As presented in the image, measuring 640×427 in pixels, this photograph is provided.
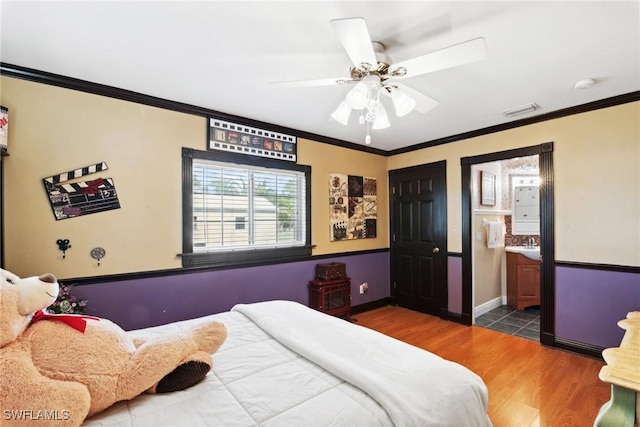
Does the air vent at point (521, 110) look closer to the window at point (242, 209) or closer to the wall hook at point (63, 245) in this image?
the window at point (242, 209)

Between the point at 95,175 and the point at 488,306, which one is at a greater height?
the point at 95,175

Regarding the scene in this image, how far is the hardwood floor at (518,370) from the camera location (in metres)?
1.98

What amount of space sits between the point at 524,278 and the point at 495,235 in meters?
0.71

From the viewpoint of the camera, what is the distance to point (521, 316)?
397 centimetres

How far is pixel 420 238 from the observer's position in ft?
13.8

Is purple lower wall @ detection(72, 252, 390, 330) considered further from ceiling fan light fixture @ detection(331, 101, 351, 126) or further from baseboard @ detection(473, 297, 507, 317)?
baseboard @ detection(473, 297, 507, 317)

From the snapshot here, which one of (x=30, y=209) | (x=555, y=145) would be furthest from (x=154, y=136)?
(x=555, y=145)

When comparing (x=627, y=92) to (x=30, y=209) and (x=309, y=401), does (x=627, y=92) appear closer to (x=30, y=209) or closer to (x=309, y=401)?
(x=309, y=401)

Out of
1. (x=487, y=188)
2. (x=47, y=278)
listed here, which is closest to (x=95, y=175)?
(x=47, y=278)

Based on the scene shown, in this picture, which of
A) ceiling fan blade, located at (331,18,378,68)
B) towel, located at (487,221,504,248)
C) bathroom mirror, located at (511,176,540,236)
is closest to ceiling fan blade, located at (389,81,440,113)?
ceiling fan blade, located at (331,18,378,68)

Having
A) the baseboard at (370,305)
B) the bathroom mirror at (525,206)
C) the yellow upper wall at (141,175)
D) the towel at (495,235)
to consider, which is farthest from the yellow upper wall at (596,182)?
the baseboard at (370,305)

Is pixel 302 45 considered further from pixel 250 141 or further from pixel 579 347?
pixel 579 347

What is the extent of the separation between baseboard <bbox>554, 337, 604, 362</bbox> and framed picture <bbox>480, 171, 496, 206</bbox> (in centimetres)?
188

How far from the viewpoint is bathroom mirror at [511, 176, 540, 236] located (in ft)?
15.3
